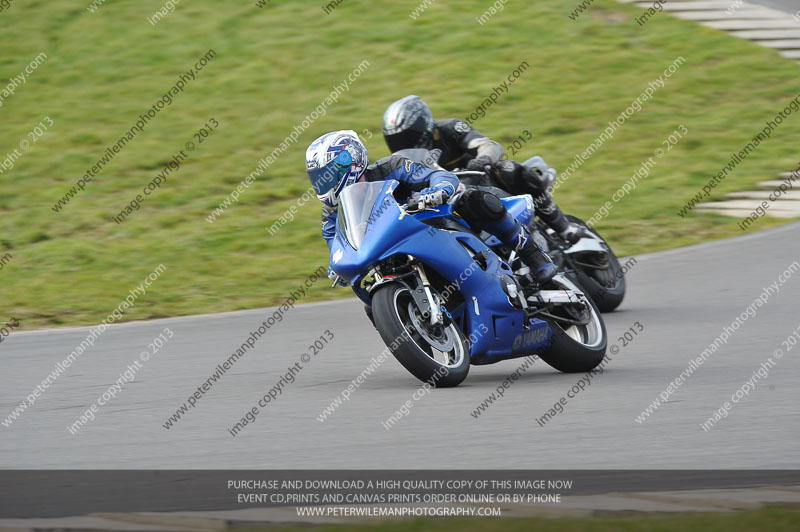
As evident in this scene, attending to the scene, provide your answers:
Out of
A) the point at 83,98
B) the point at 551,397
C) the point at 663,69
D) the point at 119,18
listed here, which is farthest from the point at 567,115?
the point at 551,397

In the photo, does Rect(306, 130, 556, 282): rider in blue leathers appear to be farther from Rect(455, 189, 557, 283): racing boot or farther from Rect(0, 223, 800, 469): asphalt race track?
Rect(0, 223, 800, 469): asphalt race track

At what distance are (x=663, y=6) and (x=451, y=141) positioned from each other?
46.9ft

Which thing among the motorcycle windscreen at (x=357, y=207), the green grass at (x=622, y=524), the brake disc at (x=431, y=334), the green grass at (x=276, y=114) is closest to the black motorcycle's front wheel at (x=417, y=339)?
the brake disc at (x=431, y=334)

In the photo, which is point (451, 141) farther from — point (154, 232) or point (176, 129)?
point (176, 129)

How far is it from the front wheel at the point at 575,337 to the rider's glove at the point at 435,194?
1063 mm

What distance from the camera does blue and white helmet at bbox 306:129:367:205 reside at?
7.39 metres

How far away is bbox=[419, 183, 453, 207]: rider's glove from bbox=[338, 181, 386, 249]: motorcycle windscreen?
28 centimetres

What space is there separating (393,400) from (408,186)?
1432 mm

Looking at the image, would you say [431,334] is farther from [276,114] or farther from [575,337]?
[276,114]

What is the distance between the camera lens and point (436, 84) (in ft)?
66.4

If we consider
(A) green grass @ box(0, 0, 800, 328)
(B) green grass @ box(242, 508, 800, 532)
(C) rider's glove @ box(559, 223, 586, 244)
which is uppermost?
(B) green grass @ box(242, 508, 800, 532)

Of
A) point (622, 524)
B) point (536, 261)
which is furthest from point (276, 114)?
point (622, 524)

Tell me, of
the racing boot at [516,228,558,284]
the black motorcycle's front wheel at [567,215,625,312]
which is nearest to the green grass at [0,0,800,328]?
the black motorcycle's front wheel at [567,215,625,312]

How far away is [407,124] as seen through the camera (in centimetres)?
909
